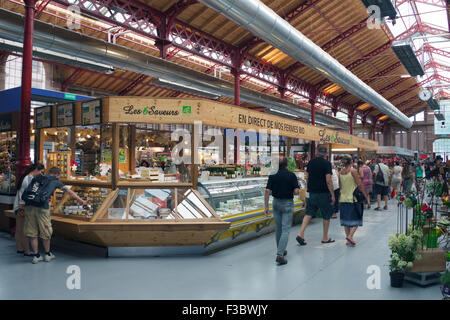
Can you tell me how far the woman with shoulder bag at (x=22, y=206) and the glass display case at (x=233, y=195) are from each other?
2370 millimetres

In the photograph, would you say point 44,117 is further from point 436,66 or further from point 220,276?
point 436,66

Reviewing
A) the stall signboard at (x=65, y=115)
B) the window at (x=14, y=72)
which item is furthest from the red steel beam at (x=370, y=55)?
the stall signboard at (x=65, y=115)

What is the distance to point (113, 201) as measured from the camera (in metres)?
5.29

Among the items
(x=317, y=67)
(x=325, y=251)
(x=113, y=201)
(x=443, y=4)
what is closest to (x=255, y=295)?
(x=325, y=251)

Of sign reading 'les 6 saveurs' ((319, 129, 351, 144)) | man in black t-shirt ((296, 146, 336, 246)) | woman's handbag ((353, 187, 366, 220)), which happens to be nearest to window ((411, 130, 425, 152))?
sign reading 'les 6 saveurs' ((319, 129, 351, 144))

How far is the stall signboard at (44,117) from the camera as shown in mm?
6633

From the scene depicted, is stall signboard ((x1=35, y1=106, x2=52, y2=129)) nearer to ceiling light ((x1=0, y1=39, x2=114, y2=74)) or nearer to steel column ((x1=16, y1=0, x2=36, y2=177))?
steel column ((x1=16, y1=0, x2=36, y2=177))

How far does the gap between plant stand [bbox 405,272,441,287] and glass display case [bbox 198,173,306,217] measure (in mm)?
2695

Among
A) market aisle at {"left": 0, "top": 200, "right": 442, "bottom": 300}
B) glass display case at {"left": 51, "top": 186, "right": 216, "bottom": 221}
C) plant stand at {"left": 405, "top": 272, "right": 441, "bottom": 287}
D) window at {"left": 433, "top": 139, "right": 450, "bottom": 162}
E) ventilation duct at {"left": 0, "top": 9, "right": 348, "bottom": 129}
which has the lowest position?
market aisle at {"left": 0, "top": 200, "right": 442, "bottom": 300}

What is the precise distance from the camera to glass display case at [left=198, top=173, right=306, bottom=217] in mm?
5691

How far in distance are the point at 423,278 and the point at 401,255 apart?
0.31 meters

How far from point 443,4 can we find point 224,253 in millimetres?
12839

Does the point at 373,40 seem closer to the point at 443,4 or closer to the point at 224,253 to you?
the point at 443,4
